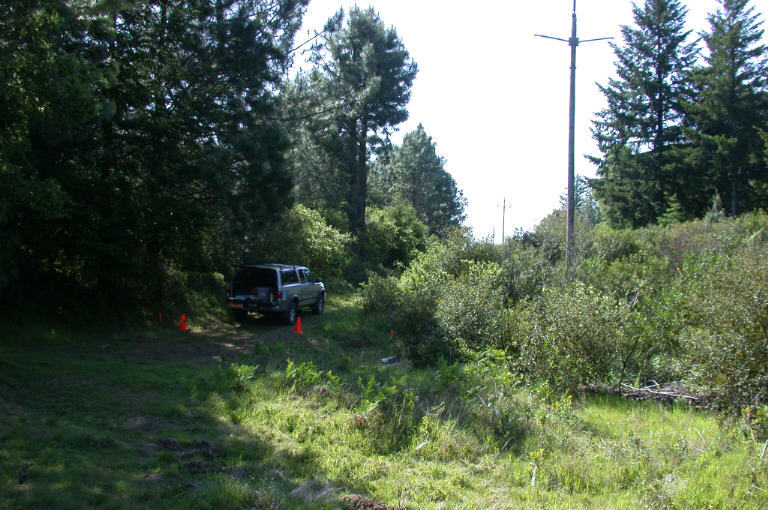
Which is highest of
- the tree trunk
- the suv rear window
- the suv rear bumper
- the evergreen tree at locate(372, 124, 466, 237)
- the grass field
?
the evergreen tree at locate(372, 124, 466, 237)

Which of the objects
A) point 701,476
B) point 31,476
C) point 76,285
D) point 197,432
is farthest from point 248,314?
point 701,476

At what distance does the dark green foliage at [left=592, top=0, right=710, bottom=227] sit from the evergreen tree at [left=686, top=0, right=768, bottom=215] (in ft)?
7.28

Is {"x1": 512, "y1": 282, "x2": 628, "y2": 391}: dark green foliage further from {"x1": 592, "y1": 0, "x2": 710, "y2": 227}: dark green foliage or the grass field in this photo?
{"x1": 592, "y1": 0, "x2": 710, "y2": 227}: dark green foliage

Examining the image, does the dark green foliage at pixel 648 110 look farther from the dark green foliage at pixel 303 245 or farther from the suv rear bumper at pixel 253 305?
the suv rear bumper at pixel 253 305

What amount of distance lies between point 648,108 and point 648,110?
6.9 inches

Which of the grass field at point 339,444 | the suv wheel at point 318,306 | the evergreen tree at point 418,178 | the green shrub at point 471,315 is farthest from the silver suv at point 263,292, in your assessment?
the evergreen tree at point 418,178

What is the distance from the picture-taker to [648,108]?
45406 millimetres

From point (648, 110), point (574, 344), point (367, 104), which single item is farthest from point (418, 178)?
point (574, 344)

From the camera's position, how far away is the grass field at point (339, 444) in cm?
517

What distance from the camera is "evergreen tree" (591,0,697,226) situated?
44438 mm

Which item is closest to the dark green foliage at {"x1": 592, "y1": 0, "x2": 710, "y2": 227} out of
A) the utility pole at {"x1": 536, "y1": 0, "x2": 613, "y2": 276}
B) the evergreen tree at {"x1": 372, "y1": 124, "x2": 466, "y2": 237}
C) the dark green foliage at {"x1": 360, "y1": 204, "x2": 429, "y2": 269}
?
the dark green foliage at {"x1": 360, "y1": 204, "x2": 429, "y2": 269}

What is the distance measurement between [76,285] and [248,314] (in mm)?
5510

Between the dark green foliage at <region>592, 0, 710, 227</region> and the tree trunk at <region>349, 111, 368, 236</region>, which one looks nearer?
the tree trunk at <region>349, 111, 368, 236</region>

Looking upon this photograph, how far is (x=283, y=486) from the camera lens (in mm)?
5336
